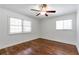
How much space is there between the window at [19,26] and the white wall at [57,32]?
0.20 meters

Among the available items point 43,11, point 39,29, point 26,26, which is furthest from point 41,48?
point 43,11

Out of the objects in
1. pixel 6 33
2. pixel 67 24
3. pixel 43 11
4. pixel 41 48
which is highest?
pixel 43 11

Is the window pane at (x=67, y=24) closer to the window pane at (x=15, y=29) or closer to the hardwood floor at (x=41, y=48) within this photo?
the hardwood floor at (x=41, y=48)

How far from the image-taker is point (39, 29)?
1107 mm

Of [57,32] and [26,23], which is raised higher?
[26,23]

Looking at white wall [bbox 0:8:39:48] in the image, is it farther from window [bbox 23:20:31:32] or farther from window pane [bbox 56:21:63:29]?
window pane [bbox 56:21:63:29]

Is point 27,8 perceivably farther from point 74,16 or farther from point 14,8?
point 74,16

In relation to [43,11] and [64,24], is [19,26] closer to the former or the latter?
[43,11]

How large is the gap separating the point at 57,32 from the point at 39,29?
0.24 m

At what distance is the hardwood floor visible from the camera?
40.6 inches

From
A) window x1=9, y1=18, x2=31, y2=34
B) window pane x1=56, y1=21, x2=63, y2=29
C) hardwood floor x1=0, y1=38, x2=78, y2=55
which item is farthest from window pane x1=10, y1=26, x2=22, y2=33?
window pane x1=56, y1=21, x2=63, y2=29

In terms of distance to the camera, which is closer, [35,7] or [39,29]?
[35,7]

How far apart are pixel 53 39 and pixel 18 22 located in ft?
1.68
